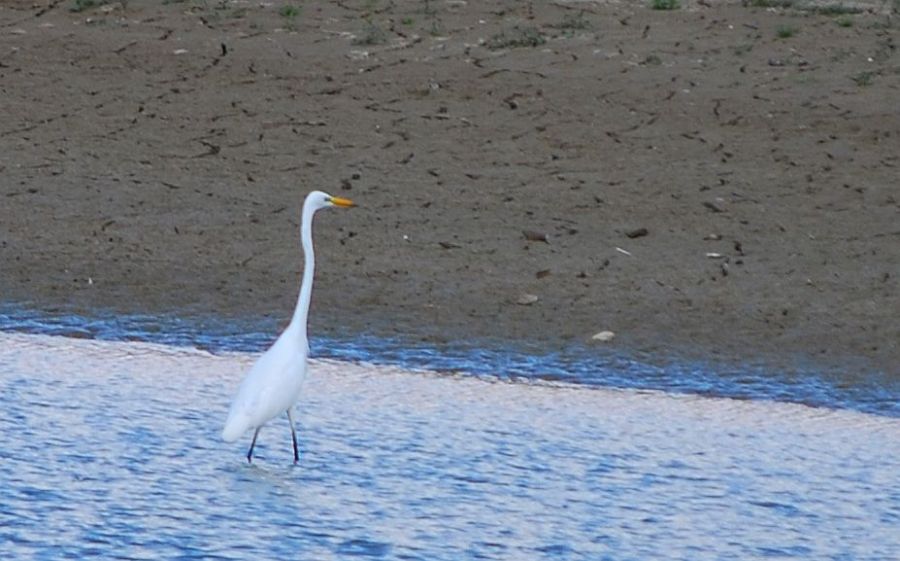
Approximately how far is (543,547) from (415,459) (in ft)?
3.17

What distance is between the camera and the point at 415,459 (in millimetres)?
6516

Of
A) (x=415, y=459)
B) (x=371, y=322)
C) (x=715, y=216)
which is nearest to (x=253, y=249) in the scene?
(x=371, y=322)

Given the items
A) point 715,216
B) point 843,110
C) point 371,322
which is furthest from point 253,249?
point 843,110

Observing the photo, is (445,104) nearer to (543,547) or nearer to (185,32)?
(185,32)

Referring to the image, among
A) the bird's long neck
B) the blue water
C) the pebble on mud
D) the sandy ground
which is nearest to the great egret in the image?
the bird's long neck

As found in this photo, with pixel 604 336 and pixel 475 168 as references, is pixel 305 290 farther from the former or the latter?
pixel 475 168

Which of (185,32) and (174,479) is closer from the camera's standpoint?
(174,479)

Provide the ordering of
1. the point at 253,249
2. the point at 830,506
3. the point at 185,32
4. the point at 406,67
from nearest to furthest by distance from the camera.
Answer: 1. the point at 830,506
2. the point at 253,249
3. the point at 406,67
4. the point at 185,32

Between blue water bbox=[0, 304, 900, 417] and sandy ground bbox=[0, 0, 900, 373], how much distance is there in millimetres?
168

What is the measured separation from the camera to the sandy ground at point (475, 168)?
891cm

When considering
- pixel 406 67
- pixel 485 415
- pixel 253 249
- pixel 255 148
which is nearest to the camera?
pixel 485 415

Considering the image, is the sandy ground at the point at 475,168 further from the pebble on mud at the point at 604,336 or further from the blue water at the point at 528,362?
the blue water at the point at 528,362

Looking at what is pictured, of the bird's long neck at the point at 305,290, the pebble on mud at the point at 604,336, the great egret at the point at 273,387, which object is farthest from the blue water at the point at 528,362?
the great egret at the point at 273,387

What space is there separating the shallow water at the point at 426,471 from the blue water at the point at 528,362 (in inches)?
6.3
